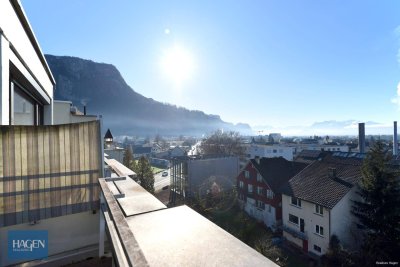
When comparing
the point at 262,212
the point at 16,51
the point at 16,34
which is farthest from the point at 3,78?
the point at 262,212

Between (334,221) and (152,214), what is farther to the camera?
(334,221)

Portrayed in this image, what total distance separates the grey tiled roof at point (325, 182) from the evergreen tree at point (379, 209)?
118 centimetres

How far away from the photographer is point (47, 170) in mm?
3055

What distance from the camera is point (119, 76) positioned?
170875 millimetres

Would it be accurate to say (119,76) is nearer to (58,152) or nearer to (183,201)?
(183,201)

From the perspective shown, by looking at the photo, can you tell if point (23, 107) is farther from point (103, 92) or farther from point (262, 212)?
point (103, 92)

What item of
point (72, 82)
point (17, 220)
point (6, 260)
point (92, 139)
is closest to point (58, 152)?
point (92, 139)

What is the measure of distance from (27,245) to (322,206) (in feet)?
50.7

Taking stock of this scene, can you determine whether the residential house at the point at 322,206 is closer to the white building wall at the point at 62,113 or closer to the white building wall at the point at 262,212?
the white building wall at the point at 262,212

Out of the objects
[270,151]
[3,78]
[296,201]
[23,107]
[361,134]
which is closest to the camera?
[3,78]

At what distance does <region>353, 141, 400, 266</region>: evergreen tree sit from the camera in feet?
39.9

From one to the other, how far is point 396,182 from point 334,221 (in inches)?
176

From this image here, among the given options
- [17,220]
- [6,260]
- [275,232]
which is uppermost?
[17,220]

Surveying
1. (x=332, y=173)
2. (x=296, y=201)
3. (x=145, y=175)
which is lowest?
(x=296, y=201)
